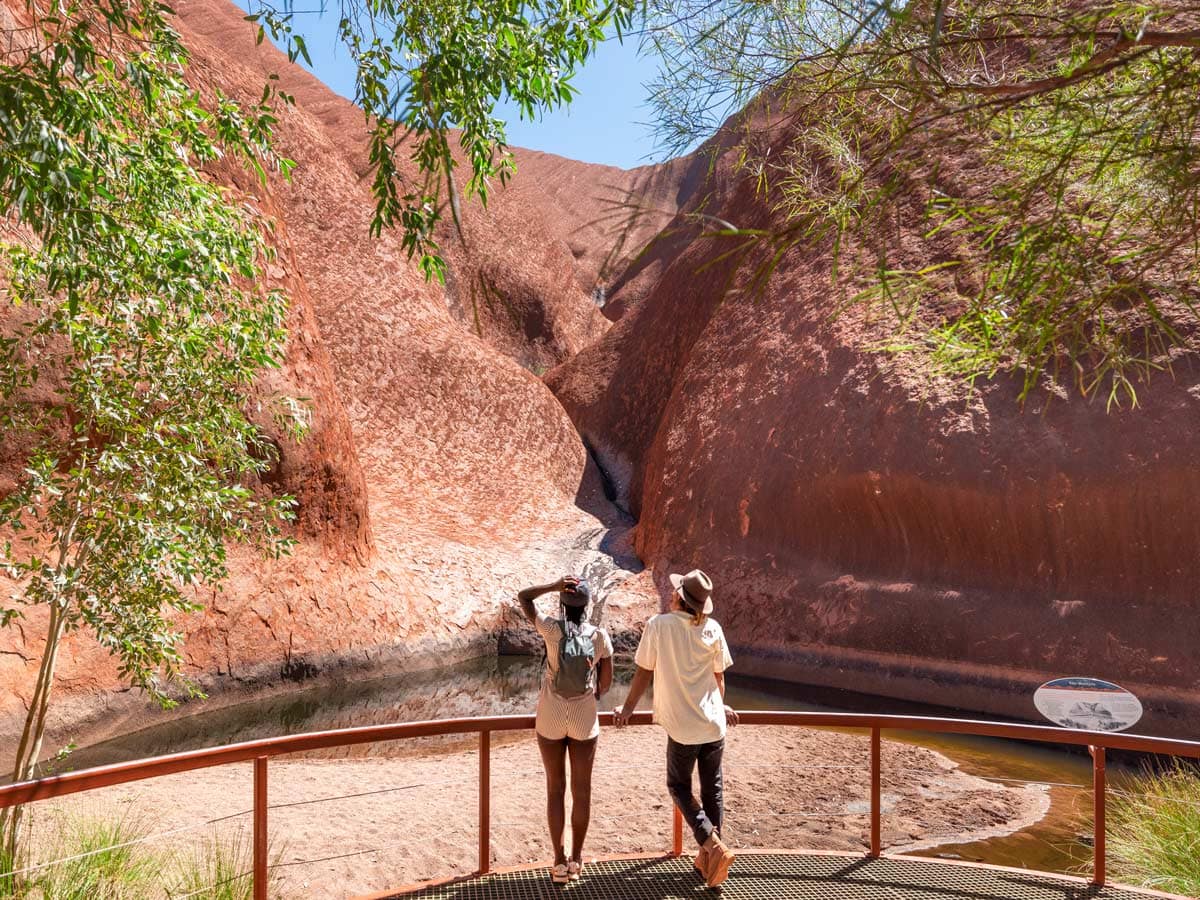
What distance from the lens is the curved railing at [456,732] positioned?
11.5 ft

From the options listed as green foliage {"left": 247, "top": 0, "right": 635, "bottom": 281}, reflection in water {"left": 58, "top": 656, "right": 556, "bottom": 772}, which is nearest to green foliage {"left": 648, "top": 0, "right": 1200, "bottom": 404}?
green foliage {"left": 247, "top": 0, "right": 635, "bottom": 281}

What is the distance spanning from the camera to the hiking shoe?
14.3ft

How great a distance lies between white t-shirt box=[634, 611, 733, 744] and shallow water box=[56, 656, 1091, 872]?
412 cm

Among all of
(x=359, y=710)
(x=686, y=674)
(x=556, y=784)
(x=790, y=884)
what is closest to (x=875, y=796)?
(x=790, y=884)

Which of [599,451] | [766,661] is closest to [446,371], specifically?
[599,451]

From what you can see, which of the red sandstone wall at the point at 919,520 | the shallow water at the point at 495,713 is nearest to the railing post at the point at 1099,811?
the shallow water at the point at 495,713

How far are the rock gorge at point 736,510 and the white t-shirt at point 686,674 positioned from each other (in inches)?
153

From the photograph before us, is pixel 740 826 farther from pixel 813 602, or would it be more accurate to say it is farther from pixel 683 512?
pixel 683 512

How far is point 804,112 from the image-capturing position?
16.6 feet

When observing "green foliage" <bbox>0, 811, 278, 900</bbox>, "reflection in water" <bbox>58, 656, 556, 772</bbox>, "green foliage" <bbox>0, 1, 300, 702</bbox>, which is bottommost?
"reflection in water" <bbox>58, 656, 556, 772</bbox>

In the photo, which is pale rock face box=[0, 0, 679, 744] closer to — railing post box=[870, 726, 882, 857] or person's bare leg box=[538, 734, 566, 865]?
person's bare leg box=[538, 734, 566, 865]

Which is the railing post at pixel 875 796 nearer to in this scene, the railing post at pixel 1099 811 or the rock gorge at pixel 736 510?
the railing post at pixel 1099 811

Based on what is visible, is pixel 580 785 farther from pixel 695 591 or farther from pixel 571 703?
pixel 695 591

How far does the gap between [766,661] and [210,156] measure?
13.3 meters
